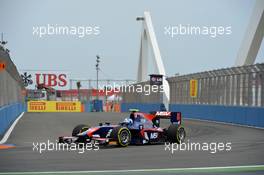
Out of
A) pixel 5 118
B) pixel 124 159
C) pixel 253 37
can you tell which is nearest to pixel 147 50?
pixel 253 37

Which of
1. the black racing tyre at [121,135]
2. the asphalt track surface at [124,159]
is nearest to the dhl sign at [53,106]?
the asphalt track surface at [124,159]

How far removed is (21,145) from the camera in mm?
16266

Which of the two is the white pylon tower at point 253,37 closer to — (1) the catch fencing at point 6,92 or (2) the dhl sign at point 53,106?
(1) the catch fencing at point 6,92

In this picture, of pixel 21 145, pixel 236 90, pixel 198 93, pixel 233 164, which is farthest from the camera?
pixel 198 93

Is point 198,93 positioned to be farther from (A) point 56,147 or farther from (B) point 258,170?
(B) point 258,170

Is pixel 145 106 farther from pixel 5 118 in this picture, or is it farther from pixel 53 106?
pixel 5 118

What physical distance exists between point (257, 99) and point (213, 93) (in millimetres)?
8705

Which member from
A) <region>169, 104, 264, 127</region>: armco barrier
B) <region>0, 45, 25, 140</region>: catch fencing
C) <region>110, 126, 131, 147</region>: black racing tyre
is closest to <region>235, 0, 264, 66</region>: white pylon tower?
<region>169, 104, 264, 127</region>: armco barrier

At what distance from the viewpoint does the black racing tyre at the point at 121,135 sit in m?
14.9

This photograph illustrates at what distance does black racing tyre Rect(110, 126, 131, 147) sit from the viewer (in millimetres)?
14922

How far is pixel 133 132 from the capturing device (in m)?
15.9

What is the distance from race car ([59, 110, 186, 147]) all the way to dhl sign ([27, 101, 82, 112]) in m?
49.5

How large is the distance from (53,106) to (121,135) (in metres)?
51.5

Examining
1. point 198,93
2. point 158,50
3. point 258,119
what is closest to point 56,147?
point 258,119
